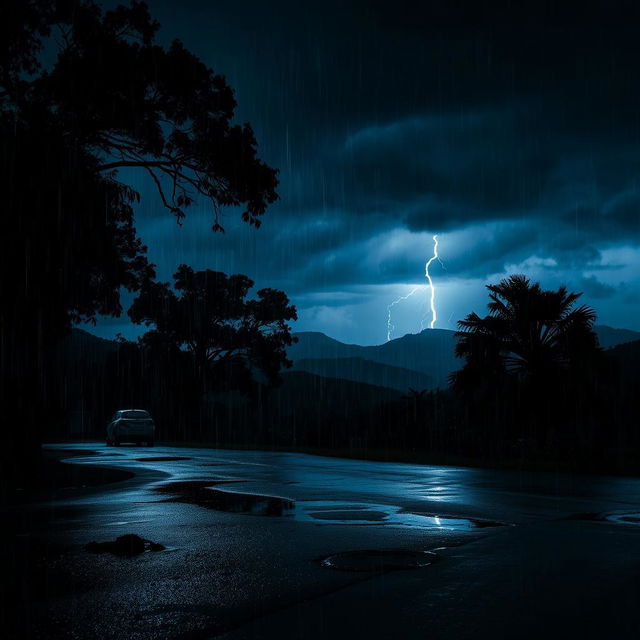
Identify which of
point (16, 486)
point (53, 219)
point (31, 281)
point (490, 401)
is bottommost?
point (16, 486)

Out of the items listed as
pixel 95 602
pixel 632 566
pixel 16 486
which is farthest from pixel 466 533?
pixel 16 486

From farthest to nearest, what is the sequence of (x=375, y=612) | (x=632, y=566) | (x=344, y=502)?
1. (x=344, y=502)
2. (x=632, y=566)
3. (x=375, y=612)

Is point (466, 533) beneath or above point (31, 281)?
beneath

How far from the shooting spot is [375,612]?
197 inches

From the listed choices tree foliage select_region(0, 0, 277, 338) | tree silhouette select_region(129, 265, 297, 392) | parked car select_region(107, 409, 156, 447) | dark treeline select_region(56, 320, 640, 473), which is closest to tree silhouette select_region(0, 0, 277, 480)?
tree foliage select_region(0, 0, 277, 338)

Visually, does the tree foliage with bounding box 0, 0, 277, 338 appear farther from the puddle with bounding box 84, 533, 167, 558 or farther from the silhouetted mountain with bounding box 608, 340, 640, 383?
the silhouetted mountain with bounding box 608, 340, 640, 383

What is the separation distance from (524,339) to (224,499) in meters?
18.0

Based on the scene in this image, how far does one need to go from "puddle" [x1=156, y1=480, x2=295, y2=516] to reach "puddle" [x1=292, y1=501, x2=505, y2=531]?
36 cm

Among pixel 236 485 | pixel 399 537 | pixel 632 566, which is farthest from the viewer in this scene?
pixel 236 485

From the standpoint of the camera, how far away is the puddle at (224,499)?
1087 centimetres

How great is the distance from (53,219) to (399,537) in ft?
39.1

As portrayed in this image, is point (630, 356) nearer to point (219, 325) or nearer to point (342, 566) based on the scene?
point (219, 325)

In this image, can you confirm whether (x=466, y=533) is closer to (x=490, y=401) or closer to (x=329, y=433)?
(x=490, y=401)

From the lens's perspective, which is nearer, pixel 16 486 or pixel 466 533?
pixel 466 533
